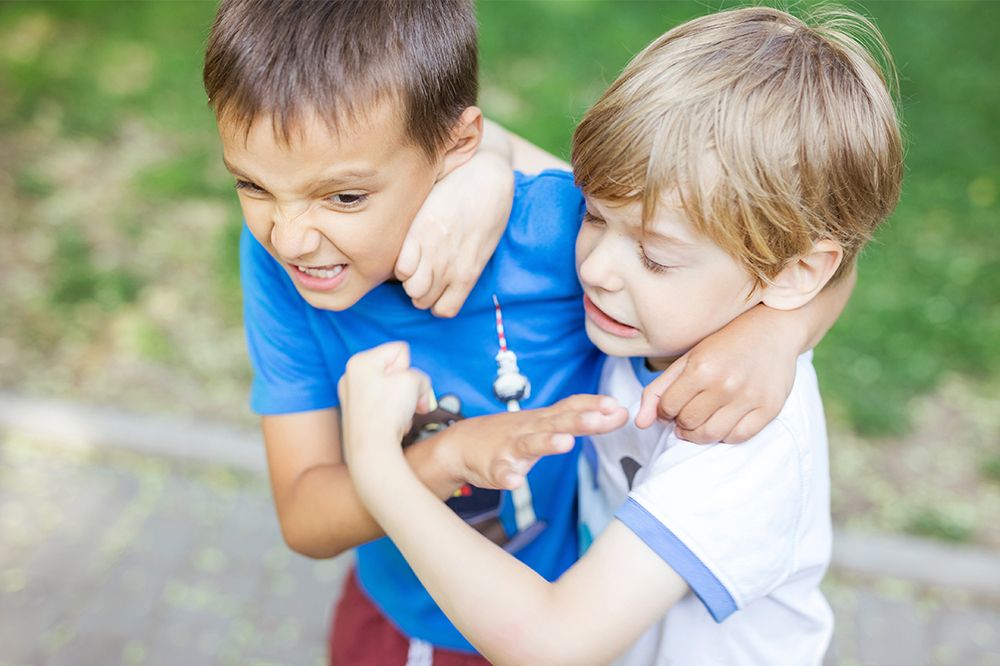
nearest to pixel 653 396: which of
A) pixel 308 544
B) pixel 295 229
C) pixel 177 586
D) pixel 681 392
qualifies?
pixel 681 392

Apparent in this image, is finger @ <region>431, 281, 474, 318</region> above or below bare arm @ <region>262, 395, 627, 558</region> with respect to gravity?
above

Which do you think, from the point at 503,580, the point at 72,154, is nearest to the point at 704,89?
the point at 503,580

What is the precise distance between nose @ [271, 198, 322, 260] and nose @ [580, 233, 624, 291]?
0.42m

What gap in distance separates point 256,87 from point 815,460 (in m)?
1.03

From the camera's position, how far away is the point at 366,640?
2227mm

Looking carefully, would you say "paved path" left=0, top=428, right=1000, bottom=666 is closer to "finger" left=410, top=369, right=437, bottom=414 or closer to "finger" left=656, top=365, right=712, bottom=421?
"finger" left=410, top=369, right=437, bottom=414

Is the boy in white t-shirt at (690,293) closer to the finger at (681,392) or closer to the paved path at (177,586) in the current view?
the finger at (681,392)

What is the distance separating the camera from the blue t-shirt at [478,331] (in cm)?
182

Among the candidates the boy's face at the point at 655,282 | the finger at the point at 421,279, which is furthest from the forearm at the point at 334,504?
the boy's face at the point at 655,282

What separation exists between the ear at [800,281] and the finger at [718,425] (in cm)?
24

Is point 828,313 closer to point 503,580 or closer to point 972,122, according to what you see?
point 503,580

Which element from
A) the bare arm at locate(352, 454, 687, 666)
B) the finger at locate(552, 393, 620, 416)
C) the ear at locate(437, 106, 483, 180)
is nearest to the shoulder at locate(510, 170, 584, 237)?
the ear at locate(437, 106, 483, 180)

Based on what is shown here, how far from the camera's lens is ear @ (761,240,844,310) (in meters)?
1.66

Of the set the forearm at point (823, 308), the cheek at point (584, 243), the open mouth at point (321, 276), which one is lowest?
the forearm at point (823, 308)
